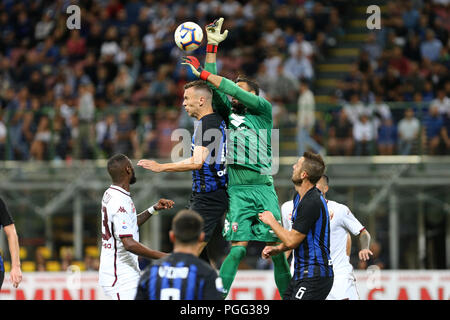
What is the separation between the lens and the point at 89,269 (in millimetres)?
16531

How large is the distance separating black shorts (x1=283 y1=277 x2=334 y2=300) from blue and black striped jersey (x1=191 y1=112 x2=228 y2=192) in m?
1.54

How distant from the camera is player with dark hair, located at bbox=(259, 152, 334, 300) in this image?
25.0 ft

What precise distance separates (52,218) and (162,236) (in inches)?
112

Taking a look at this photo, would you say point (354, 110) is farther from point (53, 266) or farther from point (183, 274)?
point (183, 274)

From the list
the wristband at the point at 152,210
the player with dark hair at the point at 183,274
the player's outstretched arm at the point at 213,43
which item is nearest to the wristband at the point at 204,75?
the player's outstretched arm at the point at 213,43

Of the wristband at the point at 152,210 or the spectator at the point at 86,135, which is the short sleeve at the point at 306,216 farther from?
the spectator at the point at 86,135

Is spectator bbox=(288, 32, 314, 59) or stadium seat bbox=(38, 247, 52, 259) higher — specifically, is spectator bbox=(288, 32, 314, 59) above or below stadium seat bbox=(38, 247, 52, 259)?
above

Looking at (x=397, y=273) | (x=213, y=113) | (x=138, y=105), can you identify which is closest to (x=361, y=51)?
(x=138, y=105)

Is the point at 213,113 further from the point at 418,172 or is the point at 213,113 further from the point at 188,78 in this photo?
the point at 188,78

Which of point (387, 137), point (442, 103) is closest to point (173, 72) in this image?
point (387, 137)

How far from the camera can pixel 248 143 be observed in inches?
348

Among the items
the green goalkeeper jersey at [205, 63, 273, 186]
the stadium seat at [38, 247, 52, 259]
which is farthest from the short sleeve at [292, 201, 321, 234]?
the stadium seat at [38, 247, 52, 259]

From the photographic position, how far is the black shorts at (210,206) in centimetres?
863

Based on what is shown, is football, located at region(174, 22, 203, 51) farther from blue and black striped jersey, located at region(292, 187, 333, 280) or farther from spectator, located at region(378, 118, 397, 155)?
spectator, located at region(378, 118, 397, 155)
